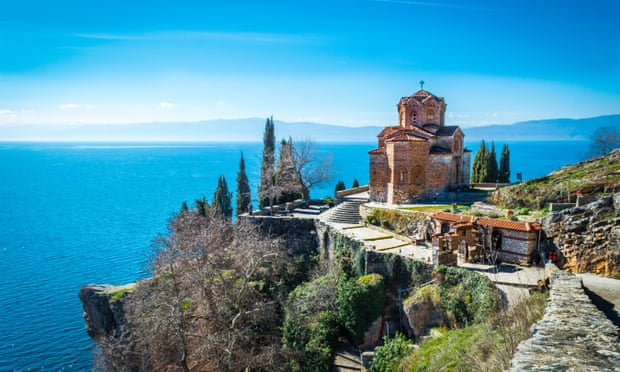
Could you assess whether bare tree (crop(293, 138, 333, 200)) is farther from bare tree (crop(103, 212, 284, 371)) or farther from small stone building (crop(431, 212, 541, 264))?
small stone building (crop(431, 212, 541, 264))

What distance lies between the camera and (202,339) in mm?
18516

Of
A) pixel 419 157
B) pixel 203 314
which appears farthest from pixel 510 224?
pixel 203 314

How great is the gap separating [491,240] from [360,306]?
6.82 m

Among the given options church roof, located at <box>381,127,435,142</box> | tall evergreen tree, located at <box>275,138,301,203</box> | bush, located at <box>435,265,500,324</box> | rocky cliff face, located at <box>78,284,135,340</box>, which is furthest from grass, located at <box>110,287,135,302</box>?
church roof, located at <box>381,127,435,142</box>

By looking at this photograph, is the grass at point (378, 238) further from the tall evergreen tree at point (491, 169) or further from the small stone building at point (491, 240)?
the tall evergreen tree at point (491, 169)

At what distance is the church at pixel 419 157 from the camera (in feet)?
93.7

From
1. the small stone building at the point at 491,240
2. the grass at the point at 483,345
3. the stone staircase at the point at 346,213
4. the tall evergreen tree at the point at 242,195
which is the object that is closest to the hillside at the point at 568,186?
the small stone building at the point at 491,240

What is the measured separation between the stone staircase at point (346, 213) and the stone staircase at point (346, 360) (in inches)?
406

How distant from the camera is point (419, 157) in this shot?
1134 inches

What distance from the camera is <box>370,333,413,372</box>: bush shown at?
15781 millimetres

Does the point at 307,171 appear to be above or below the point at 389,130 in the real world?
below

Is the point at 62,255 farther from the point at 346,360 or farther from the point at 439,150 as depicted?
the point at 439,150

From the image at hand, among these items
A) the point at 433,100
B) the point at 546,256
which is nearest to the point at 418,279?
the point at 546,256

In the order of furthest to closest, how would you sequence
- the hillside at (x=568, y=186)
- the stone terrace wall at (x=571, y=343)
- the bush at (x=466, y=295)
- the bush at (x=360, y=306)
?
the hillside at (x=568, y=186) → the bush at (x=360, y=306) → the bush at (x=466, y=295) → the stone terrace wall at (x=571, y=343)
